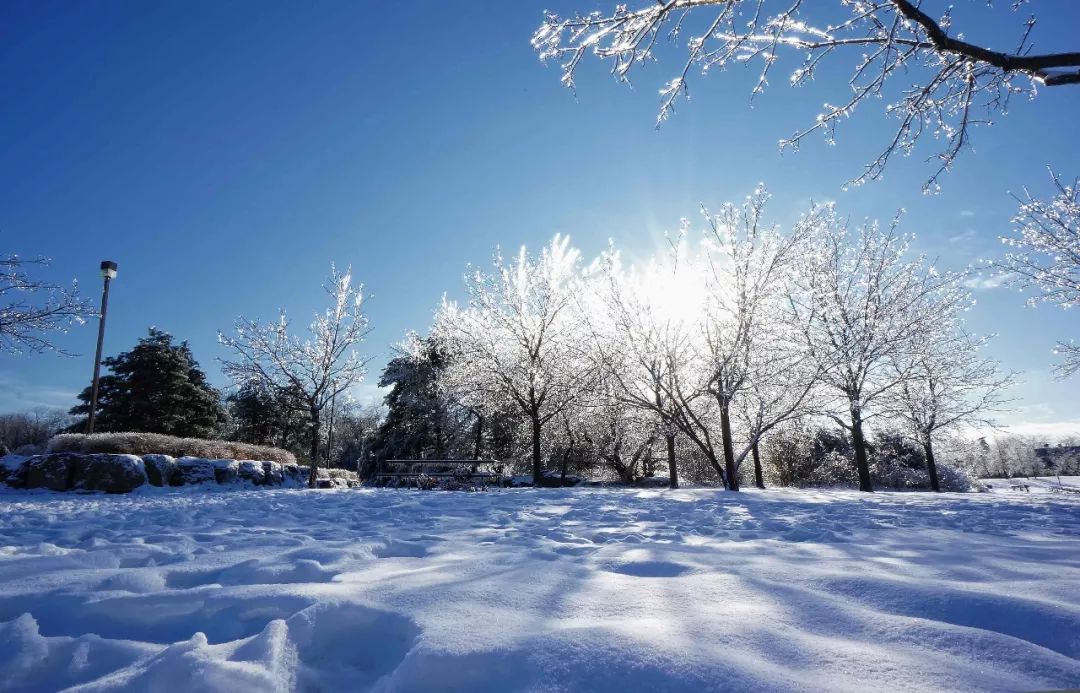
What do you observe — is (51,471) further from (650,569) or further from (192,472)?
(650,569)

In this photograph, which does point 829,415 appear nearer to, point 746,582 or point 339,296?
point 746,582

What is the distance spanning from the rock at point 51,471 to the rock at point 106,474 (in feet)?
0.26

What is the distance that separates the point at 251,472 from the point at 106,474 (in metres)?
2.44

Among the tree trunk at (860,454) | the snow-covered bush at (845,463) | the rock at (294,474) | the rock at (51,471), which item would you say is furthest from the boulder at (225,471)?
the snow-covered bush at (845,463)

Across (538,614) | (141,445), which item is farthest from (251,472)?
(538,614)

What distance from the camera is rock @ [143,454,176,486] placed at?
9.19 metres

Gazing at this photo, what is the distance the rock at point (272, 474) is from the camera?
10.9 meters

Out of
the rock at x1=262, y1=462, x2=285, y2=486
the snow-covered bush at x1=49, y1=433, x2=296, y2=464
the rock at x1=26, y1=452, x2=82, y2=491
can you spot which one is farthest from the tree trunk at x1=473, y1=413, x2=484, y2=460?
the rock at x1=26, y1=452, x2=82, y2=491

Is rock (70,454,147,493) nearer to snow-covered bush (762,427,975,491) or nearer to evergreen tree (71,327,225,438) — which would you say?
evergreen tree (71,327,225,438)

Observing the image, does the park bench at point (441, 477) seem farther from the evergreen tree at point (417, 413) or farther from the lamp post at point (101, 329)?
the evergreen tree at point (417, 413)

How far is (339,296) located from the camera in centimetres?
1514

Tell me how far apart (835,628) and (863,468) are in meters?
14.8

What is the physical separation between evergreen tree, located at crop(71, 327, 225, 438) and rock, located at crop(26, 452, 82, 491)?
18202 millimetres

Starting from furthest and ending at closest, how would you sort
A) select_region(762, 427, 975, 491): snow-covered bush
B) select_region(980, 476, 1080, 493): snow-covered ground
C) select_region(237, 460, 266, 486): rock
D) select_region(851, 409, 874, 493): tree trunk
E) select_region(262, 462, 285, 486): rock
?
1. select_region(762, 427, 975, 491): snow-covered bush
2. select_region(980, 476, 1080, 493): snow-covered ground
3. select_region(851, 409, 874, 493): tree trunk
4. select_region(262, 462, 285, 486): rock
5. select_region(237, 460, 266, 486): rock
